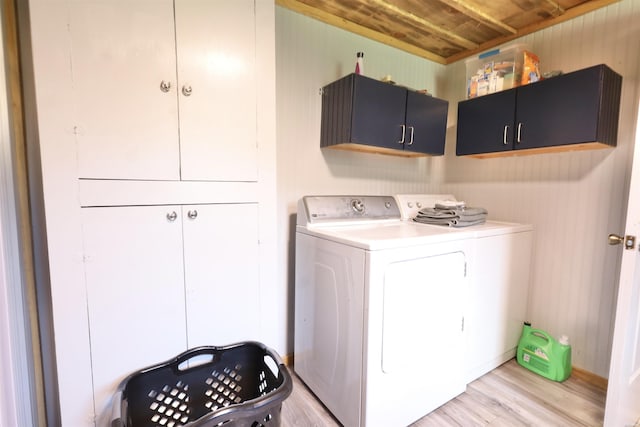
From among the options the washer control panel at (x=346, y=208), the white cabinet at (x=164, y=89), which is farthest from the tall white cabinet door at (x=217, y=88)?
the washer control panel at (x=346, y=208)

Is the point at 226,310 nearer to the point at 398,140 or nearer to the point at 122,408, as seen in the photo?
the point at 122,408

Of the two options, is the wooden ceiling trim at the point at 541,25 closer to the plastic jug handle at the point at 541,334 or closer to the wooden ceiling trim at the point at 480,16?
the wooden ceiling trim at the point at 480,16

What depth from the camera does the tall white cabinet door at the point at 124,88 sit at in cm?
99

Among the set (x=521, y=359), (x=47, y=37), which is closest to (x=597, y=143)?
(x=521, y=359)

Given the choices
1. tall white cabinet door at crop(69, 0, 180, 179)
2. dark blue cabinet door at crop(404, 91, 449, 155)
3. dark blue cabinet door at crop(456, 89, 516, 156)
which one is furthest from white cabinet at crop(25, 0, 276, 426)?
dark blue cabinet door at crop(456, 89, 516, 156)

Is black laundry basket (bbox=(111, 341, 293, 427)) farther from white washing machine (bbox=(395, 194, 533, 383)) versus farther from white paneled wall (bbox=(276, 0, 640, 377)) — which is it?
white washing machine (bbox=(395, 194, 533, 383))

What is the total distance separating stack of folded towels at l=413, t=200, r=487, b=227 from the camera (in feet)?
6.11

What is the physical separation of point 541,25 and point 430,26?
2.57 ft

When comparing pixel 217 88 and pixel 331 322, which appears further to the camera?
pixel 331 322

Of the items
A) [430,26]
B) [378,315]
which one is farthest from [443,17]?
[378,315]

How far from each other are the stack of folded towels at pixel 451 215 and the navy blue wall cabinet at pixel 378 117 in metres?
0.45

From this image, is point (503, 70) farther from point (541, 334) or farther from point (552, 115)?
point (541, 334)

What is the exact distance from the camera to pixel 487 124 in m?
2.08

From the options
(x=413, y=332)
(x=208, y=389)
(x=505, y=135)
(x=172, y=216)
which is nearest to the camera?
(x=172, y=216)
